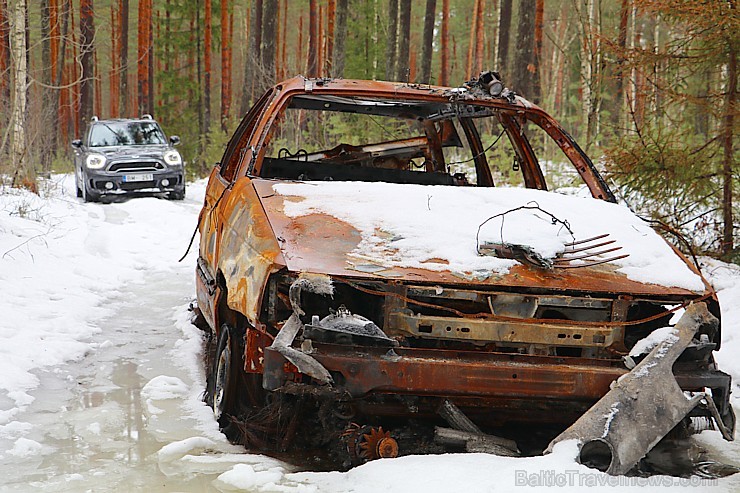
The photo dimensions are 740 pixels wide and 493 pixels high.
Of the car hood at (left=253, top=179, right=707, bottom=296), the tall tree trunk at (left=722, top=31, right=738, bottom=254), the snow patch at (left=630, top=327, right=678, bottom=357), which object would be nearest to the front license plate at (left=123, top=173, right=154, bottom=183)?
the tall tree trunk at (left=722, top=31, right=738, bottom=254)

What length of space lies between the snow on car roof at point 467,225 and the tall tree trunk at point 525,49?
13277mm

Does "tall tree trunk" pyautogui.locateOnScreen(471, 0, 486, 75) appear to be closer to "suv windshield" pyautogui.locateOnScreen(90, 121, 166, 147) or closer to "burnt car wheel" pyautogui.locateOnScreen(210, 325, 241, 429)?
"suv windshield" pyautogui.locateOnScreen(90, 121, 166, 147)

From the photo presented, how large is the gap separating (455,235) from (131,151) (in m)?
14.4

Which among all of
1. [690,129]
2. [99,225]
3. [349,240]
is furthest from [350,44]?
[349,240]

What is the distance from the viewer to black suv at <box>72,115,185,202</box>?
1678cm

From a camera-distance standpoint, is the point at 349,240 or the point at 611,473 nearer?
the point at 611,473

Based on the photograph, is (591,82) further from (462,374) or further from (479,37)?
(479,37)

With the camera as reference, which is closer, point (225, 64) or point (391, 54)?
point (391, 54)

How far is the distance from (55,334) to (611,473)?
4546 mm

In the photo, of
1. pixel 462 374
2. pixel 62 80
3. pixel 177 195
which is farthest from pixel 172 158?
pixel 62 80

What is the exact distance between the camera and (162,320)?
7.22m

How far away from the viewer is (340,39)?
22.5 m

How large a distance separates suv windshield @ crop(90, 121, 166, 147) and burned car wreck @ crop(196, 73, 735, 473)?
13.9 m

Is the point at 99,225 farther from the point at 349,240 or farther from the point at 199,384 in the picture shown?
the point at 349,240
